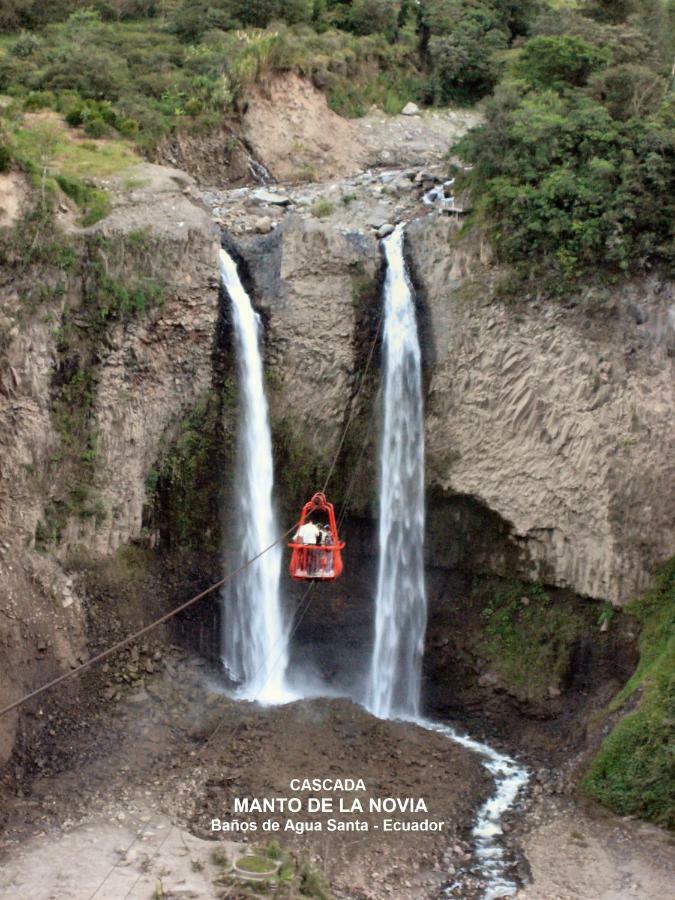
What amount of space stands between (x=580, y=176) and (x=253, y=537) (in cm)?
1100

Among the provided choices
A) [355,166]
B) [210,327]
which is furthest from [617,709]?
[355,166]

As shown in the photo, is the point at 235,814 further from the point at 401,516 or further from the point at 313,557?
the point at 401,516

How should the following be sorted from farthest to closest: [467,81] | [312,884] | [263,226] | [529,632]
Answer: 1. [467,81]
2. [263,226]
3. [529,632]
4. [312,884]

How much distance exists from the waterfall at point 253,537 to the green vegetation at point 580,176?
6098 millimetres

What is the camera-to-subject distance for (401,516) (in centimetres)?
Result: 2509

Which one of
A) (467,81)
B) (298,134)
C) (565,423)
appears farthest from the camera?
(467,81)

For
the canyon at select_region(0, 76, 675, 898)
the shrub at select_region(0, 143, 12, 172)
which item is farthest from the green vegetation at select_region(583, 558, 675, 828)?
the shrub at select_region(0, 143, 12, 172)

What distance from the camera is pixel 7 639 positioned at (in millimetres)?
20656

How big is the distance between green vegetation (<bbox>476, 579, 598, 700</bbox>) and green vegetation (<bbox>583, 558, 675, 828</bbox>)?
1768 mm

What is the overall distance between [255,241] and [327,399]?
14.4 feet

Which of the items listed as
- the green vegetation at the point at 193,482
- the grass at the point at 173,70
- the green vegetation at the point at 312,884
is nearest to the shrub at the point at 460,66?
the grass at the point at 173,70

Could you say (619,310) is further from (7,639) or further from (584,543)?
(7,639)

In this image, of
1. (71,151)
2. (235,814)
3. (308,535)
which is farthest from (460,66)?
(235,814)

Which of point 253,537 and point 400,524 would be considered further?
point 400,524
